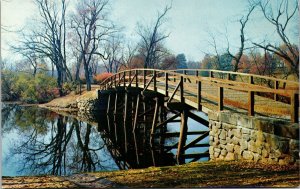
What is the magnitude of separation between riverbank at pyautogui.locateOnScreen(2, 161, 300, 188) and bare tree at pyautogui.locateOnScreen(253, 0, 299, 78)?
1231 cm

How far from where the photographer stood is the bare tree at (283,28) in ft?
59.7

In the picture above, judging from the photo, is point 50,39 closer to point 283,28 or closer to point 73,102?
point 73,102

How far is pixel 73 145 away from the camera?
13586 millimetres

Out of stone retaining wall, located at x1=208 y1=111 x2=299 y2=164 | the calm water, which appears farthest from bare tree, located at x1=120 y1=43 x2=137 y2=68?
stone retaining wall, located at x1=208 y1=111 x2=299 y2=164

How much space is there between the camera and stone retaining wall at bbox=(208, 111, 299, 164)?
583 centimetres

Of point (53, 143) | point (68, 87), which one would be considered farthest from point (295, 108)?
point (68, 87)

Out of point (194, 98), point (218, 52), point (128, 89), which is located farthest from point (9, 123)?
point (218, 52)

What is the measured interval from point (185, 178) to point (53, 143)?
905 centimetres

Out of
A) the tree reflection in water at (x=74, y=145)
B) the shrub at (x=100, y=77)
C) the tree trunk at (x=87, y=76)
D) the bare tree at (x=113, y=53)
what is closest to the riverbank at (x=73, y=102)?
the tree trunk at (x=87, y=76)

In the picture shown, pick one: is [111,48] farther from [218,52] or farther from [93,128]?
[93,128]

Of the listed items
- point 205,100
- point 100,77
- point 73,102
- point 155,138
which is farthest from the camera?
point 100,77

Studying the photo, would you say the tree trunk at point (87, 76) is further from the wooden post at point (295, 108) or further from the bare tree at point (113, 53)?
the wooden post at point (295, 108)

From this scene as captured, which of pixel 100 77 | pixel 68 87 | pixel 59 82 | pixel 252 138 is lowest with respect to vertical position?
pixel 252 138

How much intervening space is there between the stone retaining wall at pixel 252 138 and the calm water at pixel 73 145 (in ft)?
8.32
